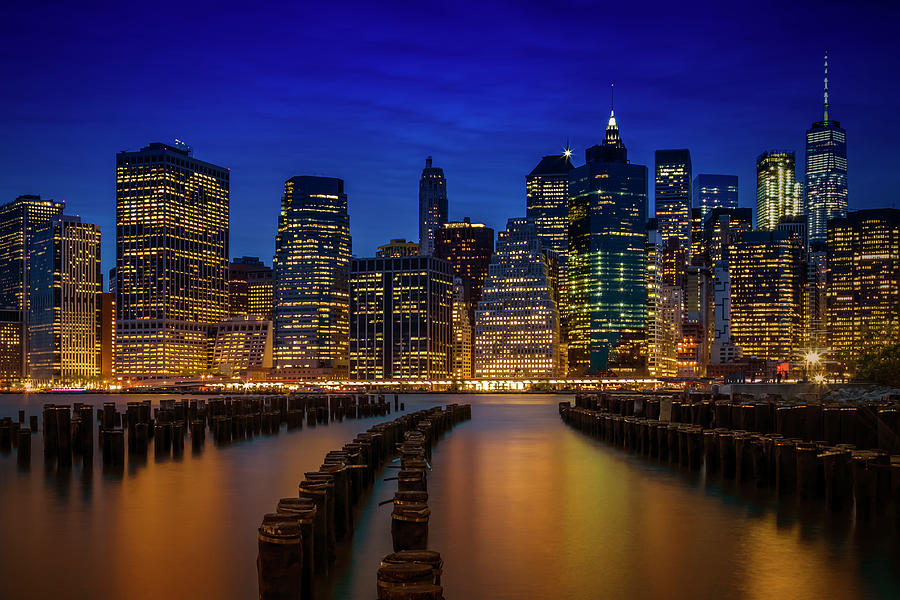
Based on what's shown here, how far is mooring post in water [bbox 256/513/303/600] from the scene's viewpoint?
16.4 m

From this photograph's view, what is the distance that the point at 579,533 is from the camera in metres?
25.8

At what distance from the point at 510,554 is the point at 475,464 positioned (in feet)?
71.7

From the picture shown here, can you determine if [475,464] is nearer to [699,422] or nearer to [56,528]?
[699,422]

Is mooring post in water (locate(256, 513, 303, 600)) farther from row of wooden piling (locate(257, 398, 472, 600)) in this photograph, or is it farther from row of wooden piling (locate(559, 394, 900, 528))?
row of wooden piling (locate(559, 394, 900, 528))

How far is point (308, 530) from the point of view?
18.3 meters

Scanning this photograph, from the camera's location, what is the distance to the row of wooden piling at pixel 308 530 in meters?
16.4

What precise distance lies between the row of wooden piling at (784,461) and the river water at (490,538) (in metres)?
1.03

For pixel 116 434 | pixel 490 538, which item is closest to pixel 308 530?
pixel 490 538

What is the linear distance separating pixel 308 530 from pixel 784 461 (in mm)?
18480

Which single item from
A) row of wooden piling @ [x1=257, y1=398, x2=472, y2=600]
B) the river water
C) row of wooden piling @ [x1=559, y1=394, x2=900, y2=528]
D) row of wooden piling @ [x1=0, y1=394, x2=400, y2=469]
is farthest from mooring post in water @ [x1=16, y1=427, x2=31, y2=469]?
row of wooden piling @ [x1=559, y1=394, x2=900, y2=528]

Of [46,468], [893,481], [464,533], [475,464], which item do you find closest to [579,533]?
[464,533]

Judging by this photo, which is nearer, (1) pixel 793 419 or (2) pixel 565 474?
(2) pixel 565 474

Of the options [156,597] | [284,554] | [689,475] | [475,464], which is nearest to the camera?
[284,554]

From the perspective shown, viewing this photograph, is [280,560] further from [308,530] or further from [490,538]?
[490,538]
